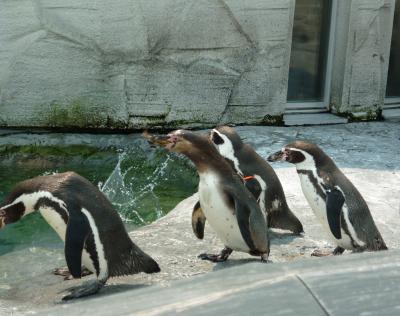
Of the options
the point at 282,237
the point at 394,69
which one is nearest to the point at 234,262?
the point at 282,237

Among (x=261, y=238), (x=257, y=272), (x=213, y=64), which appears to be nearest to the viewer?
(x=257, y=272)

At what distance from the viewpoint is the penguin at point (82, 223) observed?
322 centimetres

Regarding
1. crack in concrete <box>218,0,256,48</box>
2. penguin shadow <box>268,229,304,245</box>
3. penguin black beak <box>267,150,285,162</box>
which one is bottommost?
penguin shadow <box>268,229,304,245</box>

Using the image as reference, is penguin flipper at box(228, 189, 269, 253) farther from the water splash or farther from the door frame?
the door frame

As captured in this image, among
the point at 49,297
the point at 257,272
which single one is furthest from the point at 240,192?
the point at 257,272

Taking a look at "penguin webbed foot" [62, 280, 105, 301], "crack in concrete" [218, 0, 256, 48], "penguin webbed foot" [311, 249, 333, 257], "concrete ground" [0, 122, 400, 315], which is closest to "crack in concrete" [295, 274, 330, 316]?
"concrete ground" [0, 122, 400, 315]

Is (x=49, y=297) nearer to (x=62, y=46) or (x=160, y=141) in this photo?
(x=160, y=141)

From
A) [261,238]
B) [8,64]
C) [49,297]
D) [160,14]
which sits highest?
[160,14]

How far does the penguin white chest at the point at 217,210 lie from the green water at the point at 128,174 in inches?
68.8

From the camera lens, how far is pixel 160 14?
6.78m

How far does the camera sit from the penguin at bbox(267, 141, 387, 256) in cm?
378

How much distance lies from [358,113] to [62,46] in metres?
2.91

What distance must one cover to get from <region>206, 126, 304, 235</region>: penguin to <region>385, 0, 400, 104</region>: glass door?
Answer: 401 cm

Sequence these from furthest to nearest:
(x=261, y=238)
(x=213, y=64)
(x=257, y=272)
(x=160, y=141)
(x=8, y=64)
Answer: (x=213, y=64)
(x=8, y=64)
(x=261, y=238)
(x=160, y=141)
(x=257, y=272)
